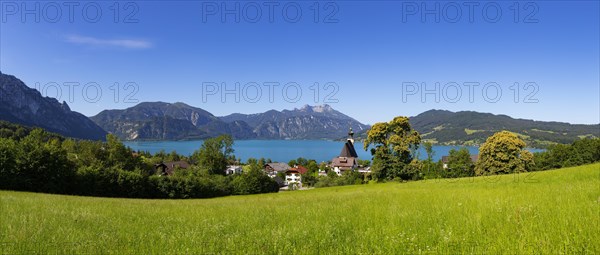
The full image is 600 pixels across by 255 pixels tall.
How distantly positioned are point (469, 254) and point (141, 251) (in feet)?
14.5

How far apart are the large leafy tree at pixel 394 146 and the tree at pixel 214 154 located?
51.7 meters

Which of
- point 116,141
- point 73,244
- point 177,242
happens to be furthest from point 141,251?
point 116,141

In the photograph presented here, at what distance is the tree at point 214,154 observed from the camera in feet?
293

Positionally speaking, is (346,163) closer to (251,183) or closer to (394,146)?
(251,183)

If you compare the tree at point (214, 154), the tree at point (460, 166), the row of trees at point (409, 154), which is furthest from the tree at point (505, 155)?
the tree at point (214, 154)

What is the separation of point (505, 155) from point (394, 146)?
62.4 ft

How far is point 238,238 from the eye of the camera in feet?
17.9


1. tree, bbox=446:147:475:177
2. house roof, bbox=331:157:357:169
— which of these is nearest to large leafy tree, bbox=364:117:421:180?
tree, bbox=446:147:475:177

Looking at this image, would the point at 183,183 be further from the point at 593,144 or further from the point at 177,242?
the point at 593,144

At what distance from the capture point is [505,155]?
5144 cm

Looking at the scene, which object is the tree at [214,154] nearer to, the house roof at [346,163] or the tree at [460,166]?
the house roof at [346,163]

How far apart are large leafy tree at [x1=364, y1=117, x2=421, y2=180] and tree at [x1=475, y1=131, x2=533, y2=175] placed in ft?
45.5

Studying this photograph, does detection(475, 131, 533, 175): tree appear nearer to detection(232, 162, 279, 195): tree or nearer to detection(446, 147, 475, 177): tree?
detection(446, 147, 475, 177): tree

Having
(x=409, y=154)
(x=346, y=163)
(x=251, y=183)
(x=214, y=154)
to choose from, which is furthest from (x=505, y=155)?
(x=214, y=154)
